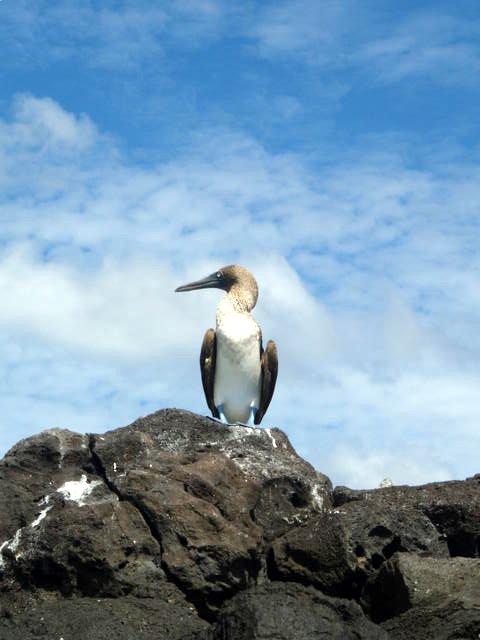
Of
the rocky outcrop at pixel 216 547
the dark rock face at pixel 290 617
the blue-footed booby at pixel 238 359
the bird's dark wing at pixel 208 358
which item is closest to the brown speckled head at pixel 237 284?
the blue-footed booby at pixel 238 359

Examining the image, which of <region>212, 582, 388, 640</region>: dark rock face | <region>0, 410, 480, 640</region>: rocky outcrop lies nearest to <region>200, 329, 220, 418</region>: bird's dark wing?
<region>0, 410, 480, 640</region>: rocky outcrop

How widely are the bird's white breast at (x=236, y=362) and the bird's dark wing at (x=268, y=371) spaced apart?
9 centimetres

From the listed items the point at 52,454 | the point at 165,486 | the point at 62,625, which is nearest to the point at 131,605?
the point at 62,625

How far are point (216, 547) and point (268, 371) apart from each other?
18.7 feet

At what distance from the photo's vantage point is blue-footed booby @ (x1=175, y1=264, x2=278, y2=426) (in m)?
15.1

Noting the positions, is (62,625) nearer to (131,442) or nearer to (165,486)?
(165,486)

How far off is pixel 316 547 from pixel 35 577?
2.75m

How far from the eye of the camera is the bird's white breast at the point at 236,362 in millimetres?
15070

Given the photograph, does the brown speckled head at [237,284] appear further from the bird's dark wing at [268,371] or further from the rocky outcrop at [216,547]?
the rocky outcrop at [216,547]

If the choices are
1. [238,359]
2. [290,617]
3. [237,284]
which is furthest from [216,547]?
[237,284]

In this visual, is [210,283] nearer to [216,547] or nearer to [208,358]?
[208,358]

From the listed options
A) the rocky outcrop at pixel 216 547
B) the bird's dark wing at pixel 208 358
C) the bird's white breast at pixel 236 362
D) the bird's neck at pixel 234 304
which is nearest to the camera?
the rocky outcrop at pixel 216 547

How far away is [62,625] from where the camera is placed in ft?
30.0

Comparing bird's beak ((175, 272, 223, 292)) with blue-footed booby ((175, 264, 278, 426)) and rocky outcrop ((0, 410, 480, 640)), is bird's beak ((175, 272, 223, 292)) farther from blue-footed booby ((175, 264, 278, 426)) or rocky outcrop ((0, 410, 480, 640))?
rocky outcrop ((0, 410, 480, 640))
